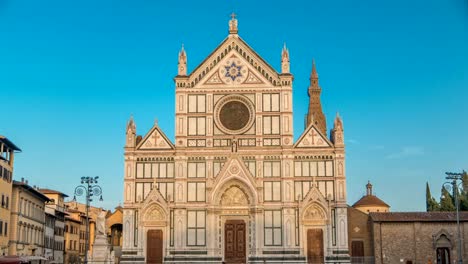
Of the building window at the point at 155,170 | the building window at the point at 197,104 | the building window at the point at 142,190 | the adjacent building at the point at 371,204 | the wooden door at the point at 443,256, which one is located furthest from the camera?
the adjacent building at the point at 371,204

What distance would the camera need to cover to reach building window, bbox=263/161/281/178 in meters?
58.3

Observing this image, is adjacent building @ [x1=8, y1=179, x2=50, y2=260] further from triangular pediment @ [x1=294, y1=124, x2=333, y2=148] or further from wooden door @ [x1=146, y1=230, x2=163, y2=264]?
triangular pediment @ [x1=294, y1=124, x2=333, y2=148]

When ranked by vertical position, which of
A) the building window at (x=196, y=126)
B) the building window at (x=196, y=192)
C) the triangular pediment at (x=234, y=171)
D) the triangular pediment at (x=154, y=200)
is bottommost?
the triangular pediment at (x=154, y=200)

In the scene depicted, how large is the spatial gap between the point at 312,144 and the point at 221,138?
27.3ft

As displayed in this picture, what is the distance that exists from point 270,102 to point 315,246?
13.6m

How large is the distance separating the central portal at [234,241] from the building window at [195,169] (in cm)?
505

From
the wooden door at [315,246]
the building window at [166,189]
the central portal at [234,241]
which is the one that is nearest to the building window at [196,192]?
the building window at [166,189]

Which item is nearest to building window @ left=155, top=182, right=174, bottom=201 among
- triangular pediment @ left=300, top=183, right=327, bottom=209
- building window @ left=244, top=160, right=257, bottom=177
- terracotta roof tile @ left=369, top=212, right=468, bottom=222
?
building window @ left=244, top=160, right=257, bottom=177

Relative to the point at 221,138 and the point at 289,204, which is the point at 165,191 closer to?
the point at 221,138

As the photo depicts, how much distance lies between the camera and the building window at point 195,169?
5866 centimetres

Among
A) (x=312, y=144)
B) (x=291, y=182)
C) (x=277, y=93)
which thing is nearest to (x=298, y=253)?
(x=291, y=182)

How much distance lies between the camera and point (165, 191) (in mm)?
58562

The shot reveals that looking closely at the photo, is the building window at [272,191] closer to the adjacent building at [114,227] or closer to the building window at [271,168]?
the building window at [271,168]

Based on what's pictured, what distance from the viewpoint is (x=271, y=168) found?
5834 centimetres
